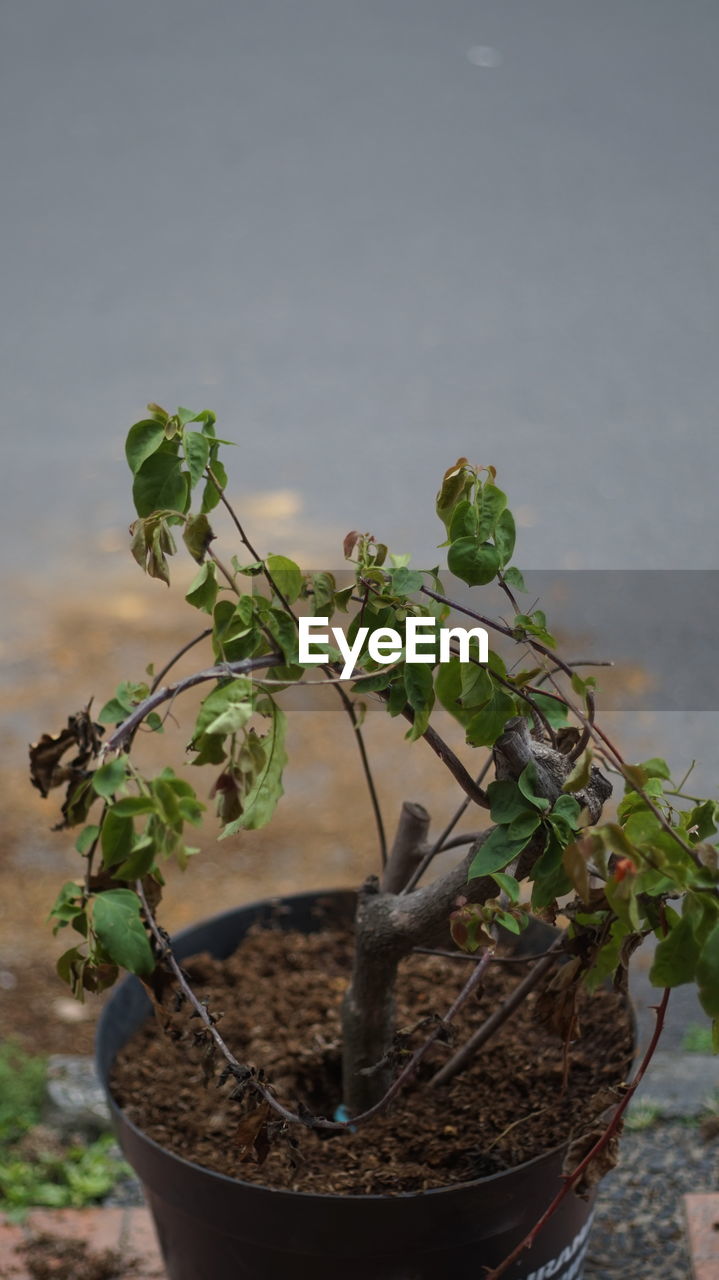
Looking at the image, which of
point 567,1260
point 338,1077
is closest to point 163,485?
point 338,1077

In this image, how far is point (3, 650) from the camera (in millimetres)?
3086

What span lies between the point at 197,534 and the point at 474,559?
213mm

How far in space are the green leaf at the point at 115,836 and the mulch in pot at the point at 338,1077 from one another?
28 centimetres

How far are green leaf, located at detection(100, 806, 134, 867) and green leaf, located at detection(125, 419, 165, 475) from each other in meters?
0.27

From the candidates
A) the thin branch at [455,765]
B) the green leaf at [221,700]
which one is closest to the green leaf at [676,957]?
the thin branch at [455,765]

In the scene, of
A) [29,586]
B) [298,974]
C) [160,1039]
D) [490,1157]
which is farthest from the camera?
[29,586]

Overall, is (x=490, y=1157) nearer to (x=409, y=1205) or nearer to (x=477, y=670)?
(x=409, y=1205)

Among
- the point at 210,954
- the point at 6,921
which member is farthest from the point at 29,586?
the point at 210,954

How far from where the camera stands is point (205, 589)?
911mm

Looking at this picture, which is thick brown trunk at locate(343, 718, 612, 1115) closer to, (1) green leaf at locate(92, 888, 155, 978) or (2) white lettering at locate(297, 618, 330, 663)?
(2) white lettering at locate(297, 618, 330, 663)

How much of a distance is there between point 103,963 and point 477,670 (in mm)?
348

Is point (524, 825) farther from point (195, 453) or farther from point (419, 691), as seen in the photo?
point (195, 453)

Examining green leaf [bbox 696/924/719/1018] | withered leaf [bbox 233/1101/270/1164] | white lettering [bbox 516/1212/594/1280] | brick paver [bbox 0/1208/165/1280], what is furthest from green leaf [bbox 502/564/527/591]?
brick paver [bbox 0/1208/165/1280]

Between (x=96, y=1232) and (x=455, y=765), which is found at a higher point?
(x=455, y=765)
